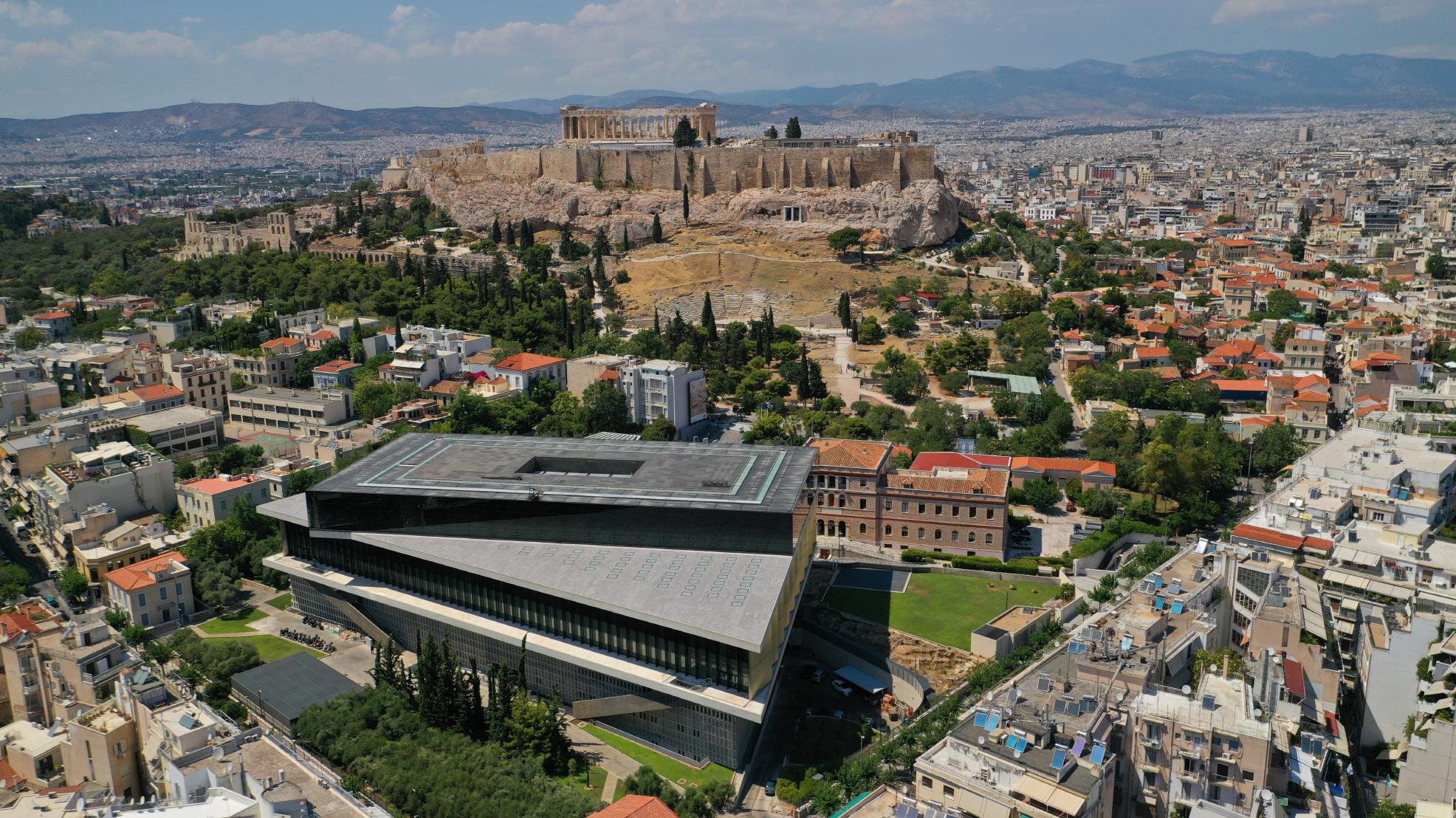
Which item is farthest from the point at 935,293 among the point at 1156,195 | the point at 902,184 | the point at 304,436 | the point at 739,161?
the point at 1156,195

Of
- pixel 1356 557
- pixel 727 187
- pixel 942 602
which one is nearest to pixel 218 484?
pixel 942 602

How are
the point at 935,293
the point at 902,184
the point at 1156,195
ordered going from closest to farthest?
the point at 935,293
the point at 902,184
the point at 1156,195

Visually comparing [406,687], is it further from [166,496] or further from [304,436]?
[304,436]

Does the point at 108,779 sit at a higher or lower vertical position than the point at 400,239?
lower

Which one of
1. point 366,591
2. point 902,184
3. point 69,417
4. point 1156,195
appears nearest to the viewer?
point 366,591

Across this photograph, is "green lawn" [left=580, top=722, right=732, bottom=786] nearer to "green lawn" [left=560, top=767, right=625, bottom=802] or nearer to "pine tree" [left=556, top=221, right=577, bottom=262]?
"green lawn" [left=560, top=767, right=625, bottom=802]

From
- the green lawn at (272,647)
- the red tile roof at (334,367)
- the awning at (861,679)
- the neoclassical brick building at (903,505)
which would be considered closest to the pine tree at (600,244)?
the red tile roof at (334,367)

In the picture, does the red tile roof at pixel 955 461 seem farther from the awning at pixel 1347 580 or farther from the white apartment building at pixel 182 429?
the white apartment building at pixel 182 429
